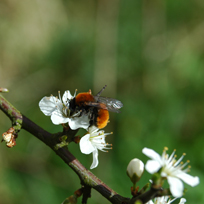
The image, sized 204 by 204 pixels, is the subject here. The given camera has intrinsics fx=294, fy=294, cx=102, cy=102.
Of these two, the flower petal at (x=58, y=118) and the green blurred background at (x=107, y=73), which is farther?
the green blurred background at (x=107, y=73)

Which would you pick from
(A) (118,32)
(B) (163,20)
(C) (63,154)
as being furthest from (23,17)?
(C) (63,154)

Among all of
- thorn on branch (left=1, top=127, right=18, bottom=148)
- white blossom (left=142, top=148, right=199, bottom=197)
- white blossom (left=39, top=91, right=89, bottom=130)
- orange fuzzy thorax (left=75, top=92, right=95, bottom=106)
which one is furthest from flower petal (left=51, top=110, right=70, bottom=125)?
white blossom (left=142, top=148, right=199, bottom=197)

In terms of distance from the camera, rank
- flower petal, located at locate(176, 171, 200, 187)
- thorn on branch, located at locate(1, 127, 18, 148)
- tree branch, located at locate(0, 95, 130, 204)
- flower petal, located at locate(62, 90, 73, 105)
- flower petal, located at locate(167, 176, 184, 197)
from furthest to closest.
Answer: flower petal, located at locate(62, 90, 73, 105)
thorn on branch, located at locate(1, 127, 18, 148)
tree branch, located at locate(0, 95, 130, 204)
flower petal, located at locate(176, 171, 200, 187)
flower petal, located at locate(167, 176, 184, 197)

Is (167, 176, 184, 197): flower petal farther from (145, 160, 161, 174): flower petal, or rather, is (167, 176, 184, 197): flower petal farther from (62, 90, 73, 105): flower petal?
(62, 90, 73, 105): flower petal

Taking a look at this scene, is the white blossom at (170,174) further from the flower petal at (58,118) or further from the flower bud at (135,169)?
the flower petal at (58,118)

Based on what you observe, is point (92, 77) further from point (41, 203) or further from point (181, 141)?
point (41, 203)

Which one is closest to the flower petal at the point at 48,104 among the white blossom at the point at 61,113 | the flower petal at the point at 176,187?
the white blossom at the point at 61,113
